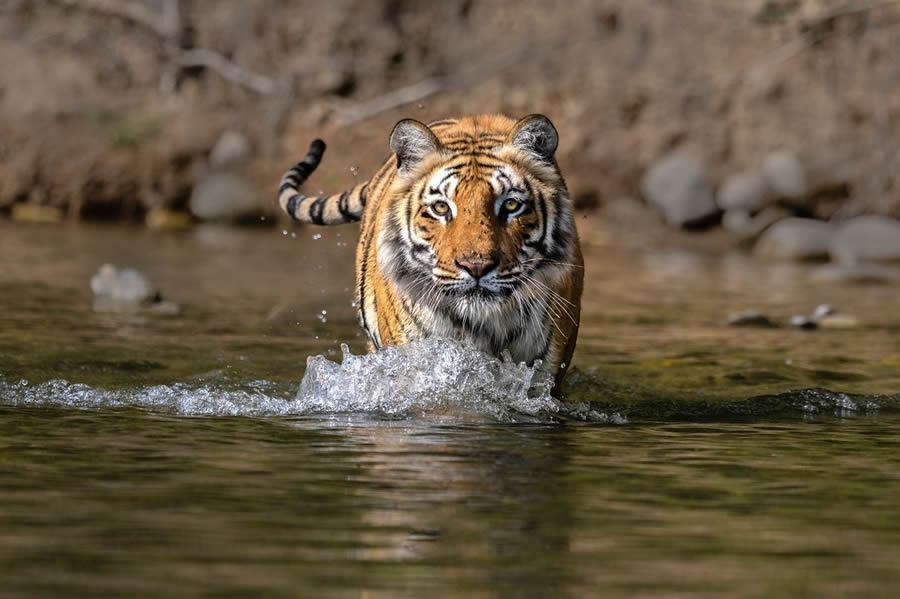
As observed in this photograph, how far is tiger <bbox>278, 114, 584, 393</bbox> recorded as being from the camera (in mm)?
5082

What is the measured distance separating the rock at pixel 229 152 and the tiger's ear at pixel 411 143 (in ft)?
34.8

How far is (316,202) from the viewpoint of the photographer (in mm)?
6902

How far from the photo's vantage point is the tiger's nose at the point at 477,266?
4.95 meters

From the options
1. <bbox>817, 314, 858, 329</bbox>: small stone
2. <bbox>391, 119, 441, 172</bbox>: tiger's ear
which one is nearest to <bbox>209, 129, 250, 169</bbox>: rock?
<bbox>817, 314, 858, 329</bbox>: small stone

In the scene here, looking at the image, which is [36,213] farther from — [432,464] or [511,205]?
[432,464]

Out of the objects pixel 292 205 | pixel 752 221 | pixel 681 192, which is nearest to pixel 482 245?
pixel 292 205

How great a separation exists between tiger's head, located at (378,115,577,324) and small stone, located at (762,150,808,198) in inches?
392

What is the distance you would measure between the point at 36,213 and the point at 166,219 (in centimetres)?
129

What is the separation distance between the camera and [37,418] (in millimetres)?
4984

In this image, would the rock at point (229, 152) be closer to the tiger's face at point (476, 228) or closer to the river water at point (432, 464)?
the river water at point (432, 464)

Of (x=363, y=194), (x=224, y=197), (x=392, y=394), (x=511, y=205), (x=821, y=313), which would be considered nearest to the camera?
(x=511, y=205)

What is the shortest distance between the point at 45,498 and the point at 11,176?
12.6 m

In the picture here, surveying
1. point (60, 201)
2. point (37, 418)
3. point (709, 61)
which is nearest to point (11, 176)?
point (60, 201)

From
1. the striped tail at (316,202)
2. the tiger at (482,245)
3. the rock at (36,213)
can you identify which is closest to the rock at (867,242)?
the rock at (36,213)
